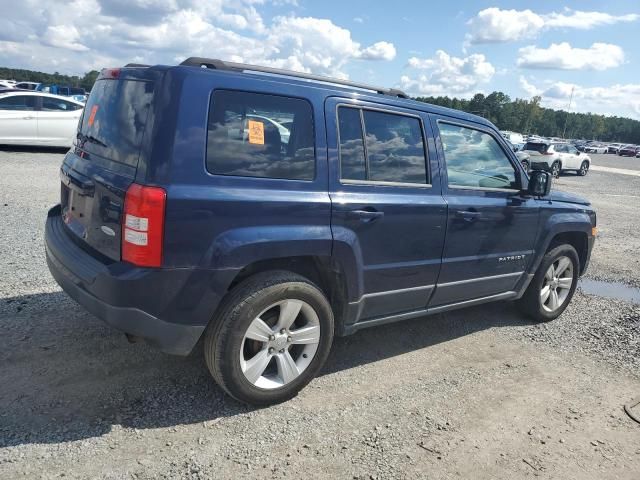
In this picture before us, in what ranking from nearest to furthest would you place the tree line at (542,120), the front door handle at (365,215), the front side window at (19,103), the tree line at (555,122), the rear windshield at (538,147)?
the front door handle at (365,215) < the front side window at (19,103) < the rear windshield at (538,147) < the tree line at (542,120) < the tree line at (555,122)

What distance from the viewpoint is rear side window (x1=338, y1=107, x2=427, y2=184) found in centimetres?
335

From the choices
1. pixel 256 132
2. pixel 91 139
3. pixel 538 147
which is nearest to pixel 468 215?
pixel 256 132

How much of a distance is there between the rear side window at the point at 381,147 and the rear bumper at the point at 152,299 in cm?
119

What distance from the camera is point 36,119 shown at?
43.5 feet

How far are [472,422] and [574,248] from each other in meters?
2.80

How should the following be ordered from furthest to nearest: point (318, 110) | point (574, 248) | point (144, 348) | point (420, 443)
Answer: point (574, 248) → point (144, 348) → point (318, 110) → point (420, 443)

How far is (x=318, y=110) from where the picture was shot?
320 centimetres

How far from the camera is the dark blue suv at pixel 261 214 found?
8.88ft

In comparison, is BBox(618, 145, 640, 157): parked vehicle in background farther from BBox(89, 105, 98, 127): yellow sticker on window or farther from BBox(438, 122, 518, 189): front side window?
BBox(89, 105, 98, 127): yellow sticker on window

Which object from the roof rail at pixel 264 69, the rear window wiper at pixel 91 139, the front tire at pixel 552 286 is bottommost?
the front tire at pixel 552 286

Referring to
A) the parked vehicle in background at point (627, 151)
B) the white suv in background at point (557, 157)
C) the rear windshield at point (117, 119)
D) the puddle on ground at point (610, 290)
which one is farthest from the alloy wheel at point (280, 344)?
the parked vehicle in background at point (627, 151)

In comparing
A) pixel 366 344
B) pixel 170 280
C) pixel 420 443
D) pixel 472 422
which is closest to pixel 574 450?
pixel 472 422

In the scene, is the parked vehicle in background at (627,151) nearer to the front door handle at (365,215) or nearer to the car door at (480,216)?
the car door at (480,216)

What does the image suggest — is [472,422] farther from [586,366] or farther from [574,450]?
[586,366]
